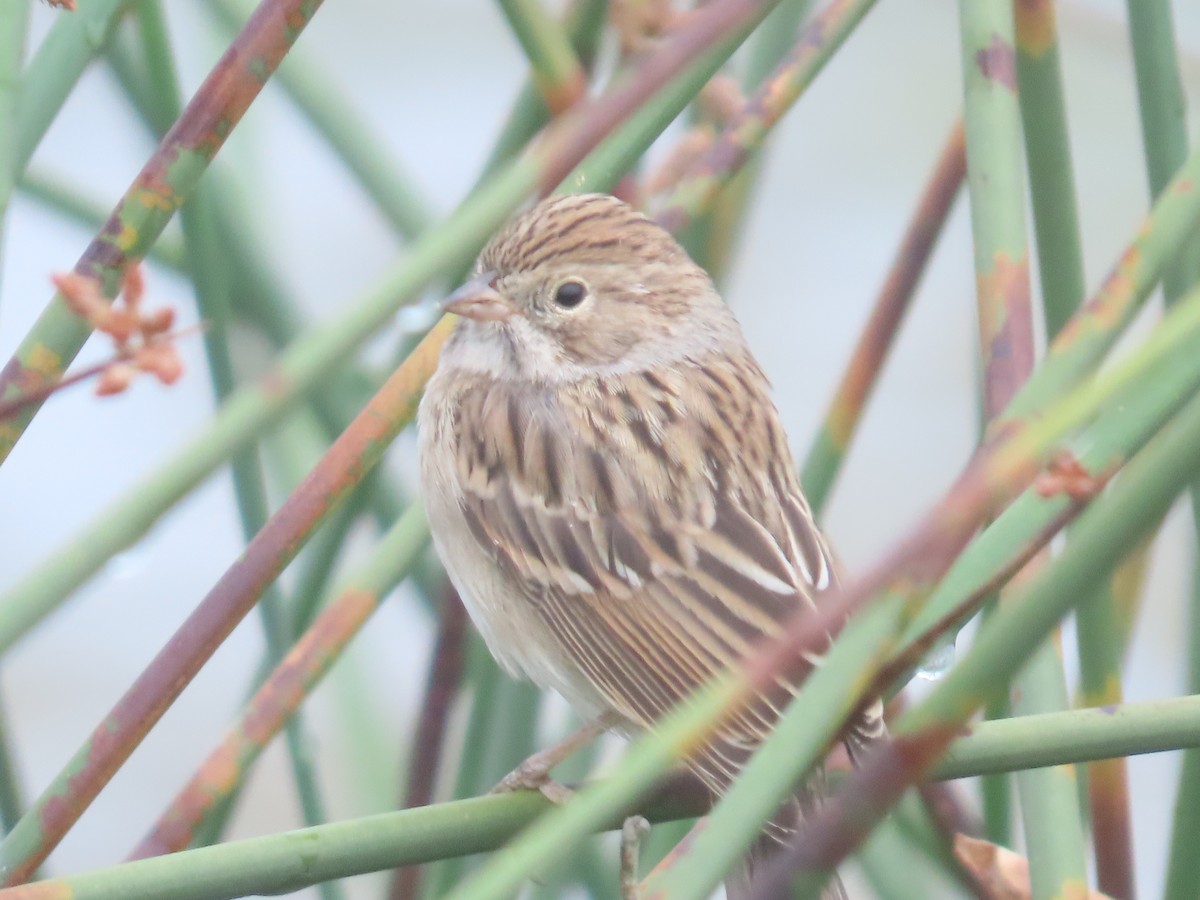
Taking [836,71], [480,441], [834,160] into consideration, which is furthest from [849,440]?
[836,71]

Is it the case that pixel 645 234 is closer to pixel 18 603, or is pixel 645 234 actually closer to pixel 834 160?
pixel 18 603

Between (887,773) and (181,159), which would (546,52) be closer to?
(181,159)

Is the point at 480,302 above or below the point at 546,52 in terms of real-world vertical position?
below

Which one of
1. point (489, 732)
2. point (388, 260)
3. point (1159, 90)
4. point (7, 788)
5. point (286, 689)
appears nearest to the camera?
point (286, 689)

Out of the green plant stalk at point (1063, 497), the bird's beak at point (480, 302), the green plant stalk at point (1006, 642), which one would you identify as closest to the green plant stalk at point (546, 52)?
the bird's beak at point (480, 302)

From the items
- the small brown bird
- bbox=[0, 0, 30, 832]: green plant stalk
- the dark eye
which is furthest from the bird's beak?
bbox=[0, 0, 30, 832]: green plant stalk

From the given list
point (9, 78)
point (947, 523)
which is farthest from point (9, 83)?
point (947, 523)

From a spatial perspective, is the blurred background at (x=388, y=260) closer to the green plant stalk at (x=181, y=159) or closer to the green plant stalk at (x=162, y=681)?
the green plant stalk at (x=162, y=681)
